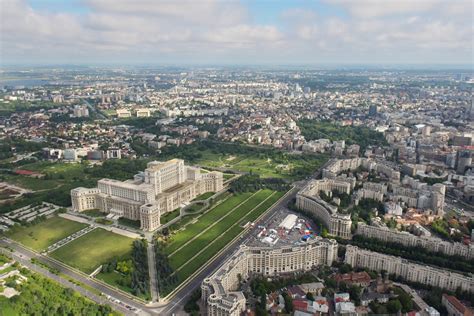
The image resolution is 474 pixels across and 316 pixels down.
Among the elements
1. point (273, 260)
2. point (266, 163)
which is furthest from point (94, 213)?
point (266, 163)

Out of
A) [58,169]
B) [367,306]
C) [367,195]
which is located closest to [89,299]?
[367,306]

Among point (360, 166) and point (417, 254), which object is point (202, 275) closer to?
point (417, 254)

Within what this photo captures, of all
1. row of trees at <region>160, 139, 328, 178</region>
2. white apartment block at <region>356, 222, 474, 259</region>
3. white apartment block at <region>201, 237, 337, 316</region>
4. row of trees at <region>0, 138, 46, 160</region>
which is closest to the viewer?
white apartment block at <region>201, 237, 337, 316</region>


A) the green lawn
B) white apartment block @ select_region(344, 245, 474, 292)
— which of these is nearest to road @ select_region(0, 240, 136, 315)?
white apartment block @ select_region(344, 245, 474, 292)

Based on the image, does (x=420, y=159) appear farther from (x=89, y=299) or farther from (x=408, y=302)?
(x=89, y=299)

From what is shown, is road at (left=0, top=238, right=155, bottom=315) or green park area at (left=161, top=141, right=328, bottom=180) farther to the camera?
green park area at (left=161, top=141, right=328, bottom=180)

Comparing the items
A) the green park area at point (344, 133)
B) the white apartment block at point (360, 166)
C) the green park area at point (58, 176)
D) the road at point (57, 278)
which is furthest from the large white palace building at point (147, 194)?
the green park area at point (344, 133)

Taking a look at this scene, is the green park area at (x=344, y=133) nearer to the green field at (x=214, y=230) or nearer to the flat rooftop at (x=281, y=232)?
the green field at (x=214, y=230)

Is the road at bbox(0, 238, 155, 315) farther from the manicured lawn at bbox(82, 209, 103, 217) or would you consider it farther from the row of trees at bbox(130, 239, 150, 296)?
the manicured lawn at bbox(82, 209, 103, 217)
